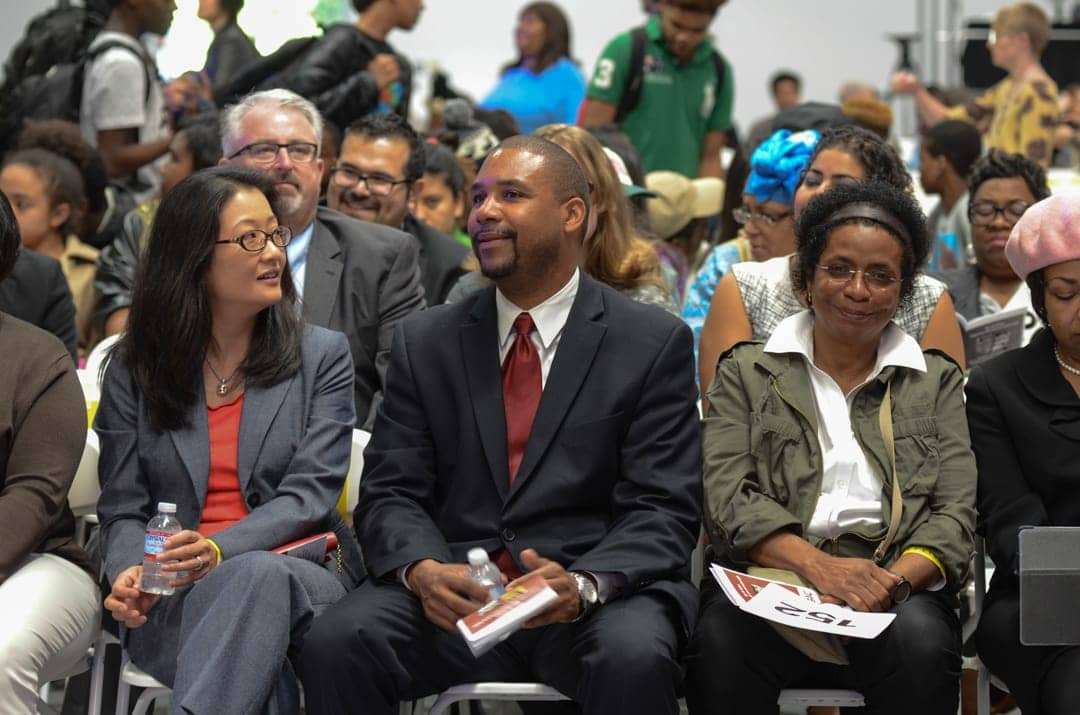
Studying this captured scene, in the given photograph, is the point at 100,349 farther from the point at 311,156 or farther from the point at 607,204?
the point at 607,204

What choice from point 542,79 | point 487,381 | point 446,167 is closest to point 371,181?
point 446,167

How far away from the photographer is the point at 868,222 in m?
3.81

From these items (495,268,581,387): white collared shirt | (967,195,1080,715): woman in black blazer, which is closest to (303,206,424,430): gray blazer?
(495,268,581,387): white collared shirt

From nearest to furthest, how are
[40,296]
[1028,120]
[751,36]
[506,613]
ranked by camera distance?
[506,613], [40,296], [1028,120], [751,36]

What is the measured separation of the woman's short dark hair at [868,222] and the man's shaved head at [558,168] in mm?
570

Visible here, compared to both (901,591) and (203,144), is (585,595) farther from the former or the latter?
(203,144)

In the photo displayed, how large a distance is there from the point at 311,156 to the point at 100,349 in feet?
2.95

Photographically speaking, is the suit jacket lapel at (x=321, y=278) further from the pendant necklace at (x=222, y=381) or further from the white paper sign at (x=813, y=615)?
the white paper sign at (x=813, y=615)

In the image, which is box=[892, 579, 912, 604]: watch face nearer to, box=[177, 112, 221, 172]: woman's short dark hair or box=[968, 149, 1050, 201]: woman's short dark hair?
box=[968, 149, 1050, 201]: woman's short dark hair

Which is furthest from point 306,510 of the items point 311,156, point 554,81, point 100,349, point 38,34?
point 554,81

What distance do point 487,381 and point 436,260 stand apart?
1.88 meters

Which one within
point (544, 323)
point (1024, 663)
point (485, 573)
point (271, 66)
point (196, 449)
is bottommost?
point (1024, 663)

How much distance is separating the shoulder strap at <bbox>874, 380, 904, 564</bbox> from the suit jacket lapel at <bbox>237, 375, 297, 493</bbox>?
4.90 feet

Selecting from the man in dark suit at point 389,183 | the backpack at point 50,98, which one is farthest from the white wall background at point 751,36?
the man in dark suit at point 389,183
